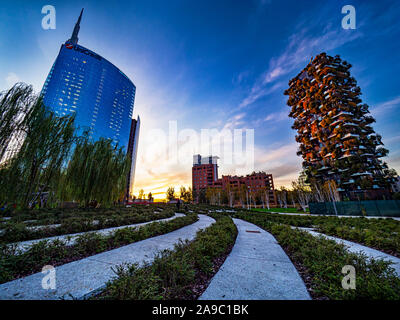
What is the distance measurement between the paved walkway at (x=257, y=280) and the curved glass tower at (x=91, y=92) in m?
69.6

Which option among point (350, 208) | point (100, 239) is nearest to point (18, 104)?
point (100, 239)

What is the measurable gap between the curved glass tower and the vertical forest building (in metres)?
68.9

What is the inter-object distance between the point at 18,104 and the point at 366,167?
5222cm

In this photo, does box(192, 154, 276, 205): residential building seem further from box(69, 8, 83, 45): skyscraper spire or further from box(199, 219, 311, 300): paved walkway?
box(69, 8, 83, 45): skyscraper spire

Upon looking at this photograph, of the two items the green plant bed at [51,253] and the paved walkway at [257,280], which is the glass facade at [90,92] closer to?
the green plant bed at [51,253]

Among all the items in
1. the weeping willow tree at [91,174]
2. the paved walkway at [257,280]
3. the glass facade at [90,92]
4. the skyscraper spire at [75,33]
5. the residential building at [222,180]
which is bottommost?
the paved walkway at [257,280]

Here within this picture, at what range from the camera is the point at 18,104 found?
6.83 metres

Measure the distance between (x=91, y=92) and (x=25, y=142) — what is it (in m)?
86.0

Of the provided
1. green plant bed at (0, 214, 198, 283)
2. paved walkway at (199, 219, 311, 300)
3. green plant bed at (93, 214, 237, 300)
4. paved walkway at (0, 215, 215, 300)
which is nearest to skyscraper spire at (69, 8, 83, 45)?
green plant bed at (0, 214, 198, 283)

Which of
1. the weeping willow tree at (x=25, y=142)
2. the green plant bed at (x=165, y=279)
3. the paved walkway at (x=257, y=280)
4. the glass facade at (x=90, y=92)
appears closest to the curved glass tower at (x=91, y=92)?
the glass facade at (x=90, y=92)

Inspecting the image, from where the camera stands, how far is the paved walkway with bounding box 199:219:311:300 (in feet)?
8.23

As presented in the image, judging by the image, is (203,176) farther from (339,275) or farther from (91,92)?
(339,275)

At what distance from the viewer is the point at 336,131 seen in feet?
115

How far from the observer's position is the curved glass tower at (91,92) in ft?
220
